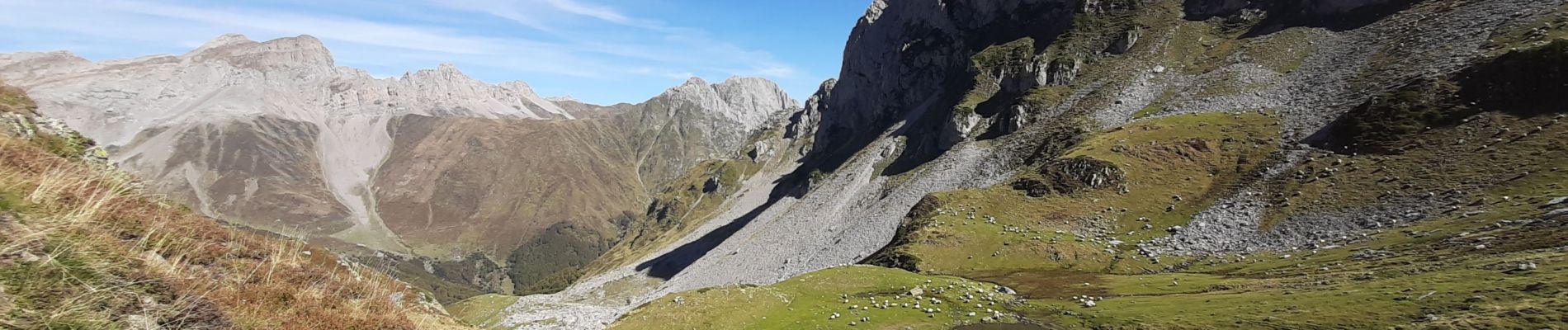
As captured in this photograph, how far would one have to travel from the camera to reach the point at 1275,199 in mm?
56188

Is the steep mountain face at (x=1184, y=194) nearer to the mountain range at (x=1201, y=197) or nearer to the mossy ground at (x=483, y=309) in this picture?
the mountain range at (x=1201, y=197)

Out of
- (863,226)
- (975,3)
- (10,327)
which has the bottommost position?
(863,226)

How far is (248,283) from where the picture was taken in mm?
11516

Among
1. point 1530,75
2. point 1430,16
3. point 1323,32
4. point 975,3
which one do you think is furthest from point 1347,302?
point 975,3

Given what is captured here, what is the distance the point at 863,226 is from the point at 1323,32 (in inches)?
3080

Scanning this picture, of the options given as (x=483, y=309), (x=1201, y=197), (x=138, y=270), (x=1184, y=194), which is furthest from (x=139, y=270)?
(x=483, y=309)

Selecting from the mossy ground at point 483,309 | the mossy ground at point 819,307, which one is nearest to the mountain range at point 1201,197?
the mossy ground at point 819,307

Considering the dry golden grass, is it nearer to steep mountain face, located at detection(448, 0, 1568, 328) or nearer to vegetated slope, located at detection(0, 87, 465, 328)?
vegetated slope, located at detection(0, 87, 465, 328)

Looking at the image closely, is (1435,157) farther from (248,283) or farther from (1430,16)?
(248,283)

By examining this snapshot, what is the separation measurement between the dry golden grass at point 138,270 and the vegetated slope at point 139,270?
0.02 m

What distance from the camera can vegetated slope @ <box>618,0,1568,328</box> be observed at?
29609mm

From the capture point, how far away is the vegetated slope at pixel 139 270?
7.71m

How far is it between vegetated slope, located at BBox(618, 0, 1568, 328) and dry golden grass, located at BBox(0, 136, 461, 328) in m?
19.4

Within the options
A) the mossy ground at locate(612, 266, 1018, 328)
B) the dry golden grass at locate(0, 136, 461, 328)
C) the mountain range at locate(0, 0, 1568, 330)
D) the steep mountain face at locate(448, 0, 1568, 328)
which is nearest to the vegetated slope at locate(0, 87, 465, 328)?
the dry golden grass at locate(0, 136, 461, 328)
